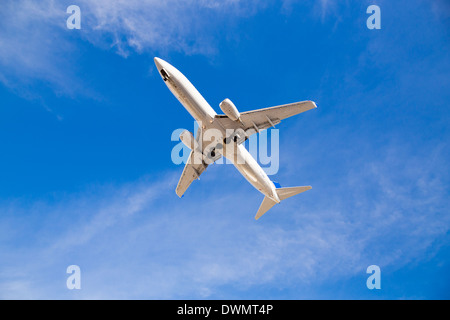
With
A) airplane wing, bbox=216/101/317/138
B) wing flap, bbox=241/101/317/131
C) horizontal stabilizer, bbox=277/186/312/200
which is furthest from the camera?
horizontal stabilizer, bbox=277/186/312/200

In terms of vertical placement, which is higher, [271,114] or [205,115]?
[271,114]

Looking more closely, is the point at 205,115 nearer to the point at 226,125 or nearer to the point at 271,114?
the point at 226,125

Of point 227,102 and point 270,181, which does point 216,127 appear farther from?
point 270,181

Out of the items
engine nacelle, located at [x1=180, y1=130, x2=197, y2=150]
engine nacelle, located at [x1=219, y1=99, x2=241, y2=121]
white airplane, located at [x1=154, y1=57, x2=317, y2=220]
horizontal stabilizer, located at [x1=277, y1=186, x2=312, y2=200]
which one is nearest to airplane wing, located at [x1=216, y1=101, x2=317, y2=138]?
white airplane, located at [x1=154, y1=57, x2=317, y2=220]

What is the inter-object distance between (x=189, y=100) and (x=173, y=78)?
3.31 metres

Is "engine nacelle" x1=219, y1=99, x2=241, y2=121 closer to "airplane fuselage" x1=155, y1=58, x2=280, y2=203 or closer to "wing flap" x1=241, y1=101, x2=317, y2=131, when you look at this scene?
"wing flap" x1=241, y1=101, x2=317, y2=131

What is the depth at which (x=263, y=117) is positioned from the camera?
4403 centimetres

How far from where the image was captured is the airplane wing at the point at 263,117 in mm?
42719

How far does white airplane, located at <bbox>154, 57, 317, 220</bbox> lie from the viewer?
41.7m

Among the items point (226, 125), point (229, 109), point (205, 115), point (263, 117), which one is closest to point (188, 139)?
point (205, 115)

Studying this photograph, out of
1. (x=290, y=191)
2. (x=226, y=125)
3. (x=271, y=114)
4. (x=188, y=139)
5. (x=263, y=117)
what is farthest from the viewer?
(x=290, y=191)

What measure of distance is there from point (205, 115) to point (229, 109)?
333 centimetres

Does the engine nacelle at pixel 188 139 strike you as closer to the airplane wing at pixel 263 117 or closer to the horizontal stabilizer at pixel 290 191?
the airplane wing at pixel 263 117

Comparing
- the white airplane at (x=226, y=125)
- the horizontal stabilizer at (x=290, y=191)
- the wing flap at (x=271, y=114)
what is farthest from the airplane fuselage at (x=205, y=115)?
the wing flap at (x=271, y=114)
